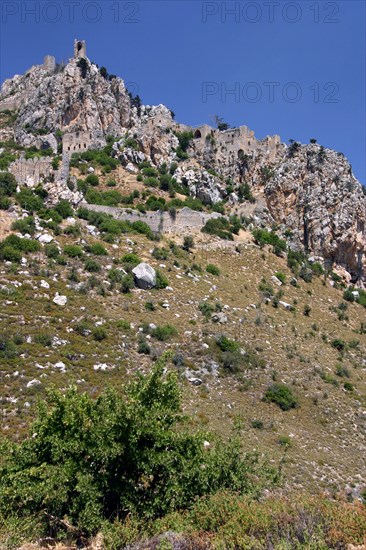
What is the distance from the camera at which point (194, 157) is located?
56562mm

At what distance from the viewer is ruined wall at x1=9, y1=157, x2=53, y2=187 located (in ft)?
140

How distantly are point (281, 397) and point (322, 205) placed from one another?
101 ft

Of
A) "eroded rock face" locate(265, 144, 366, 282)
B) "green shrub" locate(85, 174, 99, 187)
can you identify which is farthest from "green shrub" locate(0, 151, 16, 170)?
"eroded rock face" locate(265, 144, 366, 282)

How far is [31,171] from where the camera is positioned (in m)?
43.5

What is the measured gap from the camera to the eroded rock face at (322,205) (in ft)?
154

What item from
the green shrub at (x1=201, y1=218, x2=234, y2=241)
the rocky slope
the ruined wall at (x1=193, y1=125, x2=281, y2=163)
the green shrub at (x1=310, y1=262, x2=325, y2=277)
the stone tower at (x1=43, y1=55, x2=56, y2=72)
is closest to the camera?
the green shrub at (x1=201, y1=218, x2=234, y2=241)

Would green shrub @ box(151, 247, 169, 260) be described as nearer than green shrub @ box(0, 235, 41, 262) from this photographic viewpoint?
No

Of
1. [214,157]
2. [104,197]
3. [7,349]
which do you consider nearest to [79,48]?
[214,157]

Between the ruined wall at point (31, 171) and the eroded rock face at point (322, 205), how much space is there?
22.2 meters

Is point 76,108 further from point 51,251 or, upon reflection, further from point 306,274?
point 306,274

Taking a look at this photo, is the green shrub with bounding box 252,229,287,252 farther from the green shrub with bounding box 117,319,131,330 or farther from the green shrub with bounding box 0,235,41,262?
the green shrub with bounding box 117,319,131,330

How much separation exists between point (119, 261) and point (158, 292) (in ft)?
12.5

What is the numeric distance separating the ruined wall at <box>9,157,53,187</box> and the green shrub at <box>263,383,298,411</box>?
Answer: 95.6 ft

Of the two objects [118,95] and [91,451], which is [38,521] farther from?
[118,95]
